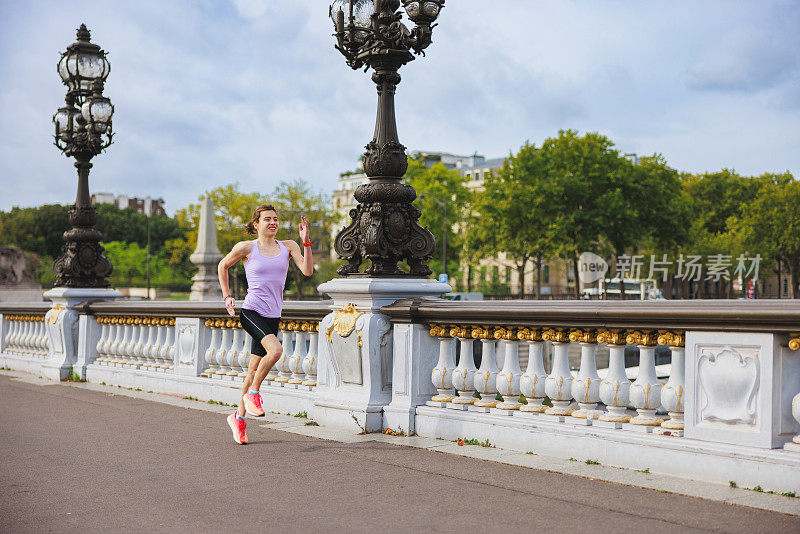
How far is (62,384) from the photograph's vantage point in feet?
42.8

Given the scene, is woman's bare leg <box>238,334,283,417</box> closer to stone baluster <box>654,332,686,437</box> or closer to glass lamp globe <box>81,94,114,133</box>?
stone baluster <box>654,332,686,437</box>

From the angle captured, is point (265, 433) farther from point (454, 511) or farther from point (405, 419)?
point (454, 511)

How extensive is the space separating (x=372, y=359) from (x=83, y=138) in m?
8.70

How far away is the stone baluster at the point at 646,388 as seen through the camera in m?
6.01

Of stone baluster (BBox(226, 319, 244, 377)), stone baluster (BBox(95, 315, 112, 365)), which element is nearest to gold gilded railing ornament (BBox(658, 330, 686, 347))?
stone baluster (BBox(226, 319, 244, 377))

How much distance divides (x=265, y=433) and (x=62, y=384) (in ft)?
20.9

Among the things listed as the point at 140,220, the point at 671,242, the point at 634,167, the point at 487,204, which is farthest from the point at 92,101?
the point at 140,220

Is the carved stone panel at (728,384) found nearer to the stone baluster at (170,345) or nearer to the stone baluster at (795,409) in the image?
the stone baluster at (795,409)

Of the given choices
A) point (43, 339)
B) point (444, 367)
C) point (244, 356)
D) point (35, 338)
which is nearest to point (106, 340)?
point (43, 339)

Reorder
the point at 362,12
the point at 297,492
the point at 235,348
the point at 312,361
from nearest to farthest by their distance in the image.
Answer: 1. the point at 297,492
2. the point at 362,12
3. the point at 312,361
4. the point at 235,348

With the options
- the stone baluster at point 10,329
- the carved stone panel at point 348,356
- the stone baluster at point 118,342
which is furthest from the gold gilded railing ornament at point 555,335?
the stone baluster at point 10,329

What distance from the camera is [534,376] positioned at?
6785 mm

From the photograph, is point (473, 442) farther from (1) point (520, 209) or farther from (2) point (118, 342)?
(1) point (520, 209)

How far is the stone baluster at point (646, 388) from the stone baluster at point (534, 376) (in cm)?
83
